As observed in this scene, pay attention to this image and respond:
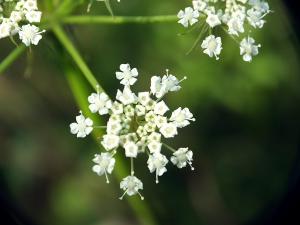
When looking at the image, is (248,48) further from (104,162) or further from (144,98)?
(104,162)

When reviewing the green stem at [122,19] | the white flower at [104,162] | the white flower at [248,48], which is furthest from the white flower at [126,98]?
the white flower at [248,48]

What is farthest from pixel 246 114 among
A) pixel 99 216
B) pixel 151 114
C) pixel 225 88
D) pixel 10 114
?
pixel 151 114

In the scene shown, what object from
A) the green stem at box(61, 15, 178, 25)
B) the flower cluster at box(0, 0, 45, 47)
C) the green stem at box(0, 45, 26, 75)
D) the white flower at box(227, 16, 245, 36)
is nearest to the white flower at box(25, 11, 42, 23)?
the flower cluster at box(0, 0, 45, 47)

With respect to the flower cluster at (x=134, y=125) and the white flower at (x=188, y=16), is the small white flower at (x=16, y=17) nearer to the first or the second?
the flower cluster at (x=134, y=125)

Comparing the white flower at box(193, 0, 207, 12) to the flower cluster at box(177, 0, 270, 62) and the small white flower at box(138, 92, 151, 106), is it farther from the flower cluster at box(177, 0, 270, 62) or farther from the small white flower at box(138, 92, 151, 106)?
the small white flower at box(138, 92, 151, 106)

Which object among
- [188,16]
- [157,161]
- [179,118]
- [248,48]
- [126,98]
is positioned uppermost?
[188,16]

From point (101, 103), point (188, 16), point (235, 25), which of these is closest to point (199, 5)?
point (188, 16)
